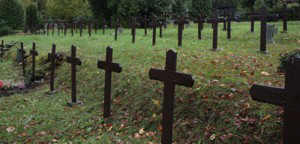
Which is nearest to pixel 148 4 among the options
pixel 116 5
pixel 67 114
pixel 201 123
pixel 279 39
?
pixel 116 5

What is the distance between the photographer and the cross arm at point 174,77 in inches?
184

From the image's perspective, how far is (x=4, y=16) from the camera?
150ft

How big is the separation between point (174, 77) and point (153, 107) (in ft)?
7.65

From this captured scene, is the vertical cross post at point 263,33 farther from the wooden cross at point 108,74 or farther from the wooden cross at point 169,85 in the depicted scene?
the wooden cross at point 169,85

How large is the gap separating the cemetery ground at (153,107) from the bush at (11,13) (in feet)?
127

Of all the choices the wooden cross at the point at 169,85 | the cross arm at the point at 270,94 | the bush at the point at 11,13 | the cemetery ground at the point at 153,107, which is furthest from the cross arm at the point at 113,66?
the bush at the point at 11,13

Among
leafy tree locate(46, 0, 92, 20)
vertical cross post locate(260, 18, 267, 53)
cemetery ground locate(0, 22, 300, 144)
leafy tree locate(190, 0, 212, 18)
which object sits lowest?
cemetery ground locate(0, 22, 300, 144)

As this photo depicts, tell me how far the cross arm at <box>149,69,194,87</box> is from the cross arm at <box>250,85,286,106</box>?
60.1 inches

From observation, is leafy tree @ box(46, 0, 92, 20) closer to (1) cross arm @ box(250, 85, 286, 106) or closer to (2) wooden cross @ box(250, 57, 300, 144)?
(1) cross arm @ box(250, 85, 286, 106)

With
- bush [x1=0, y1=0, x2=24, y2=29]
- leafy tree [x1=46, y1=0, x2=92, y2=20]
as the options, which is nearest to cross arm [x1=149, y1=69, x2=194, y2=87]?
bush [x1=0, y1=0, x2=24, y2=29]

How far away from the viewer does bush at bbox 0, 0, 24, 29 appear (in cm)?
4550

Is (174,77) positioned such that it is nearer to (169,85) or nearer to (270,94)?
(169,85)

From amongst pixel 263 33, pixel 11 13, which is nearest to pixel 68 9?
pixel 11 13

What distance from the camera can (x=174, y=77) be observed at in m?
4.86
